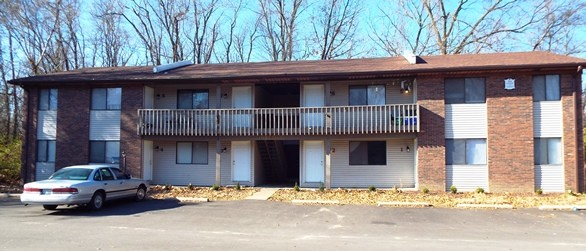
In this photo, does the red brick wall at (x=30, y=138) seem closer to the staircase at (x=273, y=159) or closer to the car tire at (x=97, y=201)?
the car tire at (x=97, y=201)

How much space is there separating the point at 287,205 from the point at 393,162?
22.0ft

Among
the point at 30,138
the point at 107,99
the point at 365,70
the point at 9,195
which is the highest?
the point at 365,70

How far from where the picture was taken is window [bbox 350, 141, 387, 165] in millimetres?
18844

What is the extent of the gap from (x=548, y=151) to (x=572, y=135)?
1068 millimetres

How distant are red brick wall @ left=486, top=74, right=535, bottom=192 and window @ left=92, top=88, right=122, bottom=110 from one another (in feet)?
55.3

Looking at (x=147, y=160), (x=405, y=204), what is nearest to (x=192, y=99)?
(x=147, y=160)

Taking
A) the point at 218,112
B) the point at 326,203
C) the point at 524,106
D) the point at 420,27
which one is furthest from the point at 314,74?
the point at 420,27

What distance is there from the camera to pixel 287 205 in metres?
14.1

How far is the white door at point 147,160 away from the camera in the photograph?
1944 cm

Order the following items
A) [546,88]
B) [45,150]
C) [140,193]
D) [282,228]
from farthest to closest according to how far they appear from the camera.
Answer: [45,150], [546,88], [140,193], [282,228]

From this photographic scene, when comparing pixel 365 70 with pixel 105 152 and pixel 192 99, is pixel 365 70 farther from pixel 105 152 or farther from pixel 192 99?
pixel 105 152

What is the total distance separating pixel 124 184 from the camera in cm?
1416

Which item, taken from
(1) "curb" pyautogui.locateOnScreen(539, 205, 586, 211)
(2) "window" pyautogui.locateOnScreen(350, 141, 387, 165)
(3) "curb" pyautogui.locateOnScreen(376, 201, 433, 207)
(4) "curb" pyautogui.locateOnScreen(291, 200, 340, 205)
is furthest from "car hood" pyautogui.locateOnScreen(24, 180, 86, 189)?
(1) "curb" pyautogui.locateOnScreen(539, 205, 586, 211)

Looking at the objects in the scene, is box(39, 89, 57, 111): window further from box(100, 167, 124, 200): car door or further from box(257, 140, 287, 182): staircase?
box(257, 140, 287, 182): staircase
